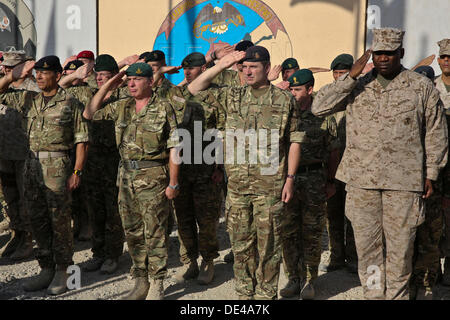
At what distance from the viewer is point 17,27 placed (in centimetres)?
1111

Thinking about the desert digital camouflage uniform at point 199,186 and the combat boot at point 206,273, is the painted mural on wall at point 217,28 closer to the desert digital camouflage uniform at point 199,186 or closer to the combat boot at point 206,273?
the desert digital camouflage uniform at point 199,186

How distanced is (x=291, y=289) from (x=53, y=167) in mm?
2788

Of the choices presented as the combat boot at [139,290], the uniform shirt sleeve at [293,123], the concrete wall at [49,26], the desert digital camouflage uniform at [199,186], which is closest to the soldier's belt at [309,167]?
the uniform shirt sleeve at [293,123]

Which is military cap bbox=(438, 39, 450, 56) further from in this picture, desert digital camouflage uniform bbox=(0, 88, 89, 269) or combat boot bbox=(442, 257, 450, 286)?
desert digital camouflage uniform bbox=(0, 88, 89, 269)

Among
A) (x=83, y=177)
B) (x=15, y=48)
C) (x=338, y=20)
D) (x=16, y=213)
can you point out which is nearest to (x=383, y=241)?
(x=83, y=177)

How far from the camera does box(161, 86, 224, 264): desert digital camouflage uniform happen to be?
574 centimetres

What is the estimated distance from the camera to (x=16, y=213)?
6.88 m

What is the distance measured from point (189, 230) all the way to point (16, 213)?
8.43ft

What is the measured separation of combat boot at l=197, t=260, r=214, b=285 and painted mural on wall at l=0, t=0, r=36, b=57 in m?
7.42

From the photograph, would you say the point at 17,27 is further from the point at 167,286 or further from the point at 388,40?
the point at 388,40

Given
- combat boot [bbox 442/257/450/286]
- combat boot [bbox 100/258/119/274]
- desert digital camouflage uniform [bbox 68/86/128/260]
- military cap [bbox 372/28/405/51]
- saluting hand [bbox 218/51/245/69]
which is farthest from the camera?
desert digital camouflage uniform [bbox 68/86/128/260]

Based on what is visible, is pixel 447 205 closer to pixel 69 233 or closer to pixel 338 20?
pixel 69 233

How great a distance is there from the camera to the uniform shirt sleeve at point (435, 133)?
4410mm

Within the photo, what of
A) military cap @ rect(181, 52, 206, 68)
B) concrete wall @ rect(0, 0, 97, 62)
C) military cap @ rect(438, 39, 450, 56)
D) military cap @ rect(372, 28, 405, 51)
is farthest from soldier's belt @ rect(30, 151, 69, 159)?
concrete wall @ rect(0, 0, 97, 62)
